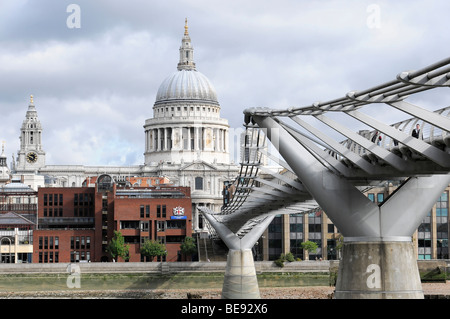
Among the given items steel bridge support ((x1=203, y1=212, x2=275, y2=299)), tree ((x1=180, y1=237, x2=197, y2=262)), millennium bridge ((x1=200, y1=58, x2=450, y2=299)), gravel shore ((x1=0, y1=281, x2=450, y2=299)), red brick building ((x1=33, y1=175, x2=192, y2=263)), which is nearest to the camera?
millennium bridge ((x1=200, y1=58, x2=450, y2=299))

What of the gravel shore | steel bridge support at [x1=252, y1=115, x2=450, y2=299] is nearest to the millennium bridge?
steel bridge support at [x1=252, y1=115, x2=450, y2=299]

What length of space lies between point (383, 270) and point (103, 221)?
3558 inches

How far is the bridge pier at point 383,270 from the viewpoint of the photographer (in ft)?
116

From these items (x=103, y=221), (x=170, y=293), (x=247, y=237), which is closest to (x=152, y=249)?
(x=103, y=221)

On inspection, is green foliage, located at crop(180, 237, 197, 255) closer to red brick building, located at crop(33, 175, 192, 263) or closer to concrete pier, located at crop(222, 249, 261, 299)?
red brick building, located at crop(33, 175, 192, 263)

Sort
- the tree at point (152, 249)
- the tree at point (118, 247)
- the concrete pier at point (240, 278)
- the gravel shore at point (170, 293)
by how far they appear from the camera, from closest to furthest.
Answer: the concrete pier at point (240, 278)
the gravel shore at point (170, 293)
the tree at point (118, 247)
the tree at point (152, 249)

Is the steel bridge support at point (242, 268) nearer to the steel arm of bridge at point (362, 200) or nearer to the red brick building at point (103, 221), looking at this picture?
the red brick building at point (103, 221)

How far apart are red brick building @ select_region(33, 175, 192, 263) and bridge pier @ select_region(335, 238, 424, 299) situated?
3302 inches

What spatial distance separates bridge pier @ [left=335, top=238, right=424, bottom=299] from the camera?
116ft

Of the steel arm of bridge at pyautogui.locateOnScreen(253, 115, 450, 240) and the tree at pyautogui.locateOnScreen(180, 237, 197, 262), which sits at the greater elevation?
the steel arm of bridge at pyautogui.locateOnScreen(253, 115, 450, 240)

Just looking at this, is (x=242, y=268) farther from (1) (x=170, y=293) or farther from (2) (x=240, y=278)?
(1) (x=170, y=293)

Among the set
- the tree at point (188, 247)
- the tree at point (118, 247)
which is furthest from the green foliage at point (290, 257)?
the tree at point (118, 247)

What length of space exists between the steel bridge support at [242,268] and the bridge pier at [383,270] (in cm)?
4043
